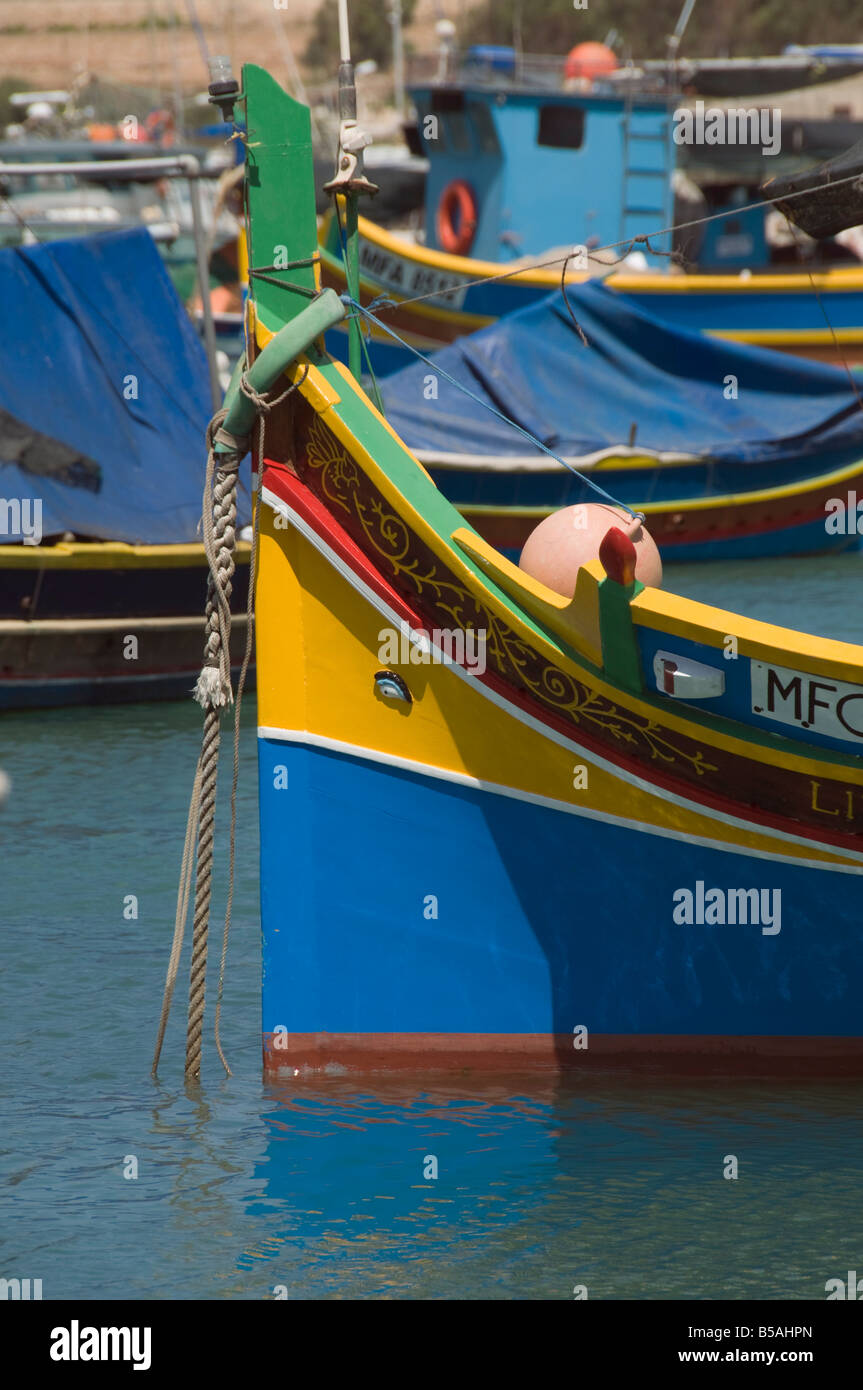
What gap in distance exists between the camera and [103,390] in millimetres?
11406

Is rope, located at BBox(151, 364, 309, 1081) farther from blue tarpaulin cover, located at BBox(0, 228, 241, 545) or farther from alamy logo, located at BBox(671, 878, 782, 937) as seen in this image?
blue tarpaulin cover, located at BBox(0, 228, 241, 545)

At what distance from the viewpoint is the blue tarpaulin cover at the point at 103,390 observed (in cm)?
1094

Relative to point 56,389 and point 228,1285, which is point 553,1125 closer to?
point 228,1285

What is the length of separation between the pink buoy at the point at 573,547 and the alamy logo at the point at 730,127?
15.4 m

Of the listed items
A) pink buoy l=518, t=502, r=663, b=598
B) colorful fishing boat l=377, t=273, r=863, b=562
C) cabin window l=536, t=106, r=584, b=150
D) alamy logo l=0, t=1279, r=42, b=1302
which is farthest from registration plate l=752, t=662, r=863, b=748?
cabin window l=536, t=106, r=584, b=150

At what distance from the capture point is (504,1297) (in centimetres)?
456

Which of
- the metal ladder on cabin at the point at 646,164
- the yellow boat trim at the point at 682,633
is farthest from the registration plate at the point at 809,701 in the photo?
the metal ladder on cabin at the point at 646,164

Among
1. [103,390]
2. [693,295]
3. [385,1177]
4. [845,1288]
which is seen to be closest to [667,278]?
[693,295]

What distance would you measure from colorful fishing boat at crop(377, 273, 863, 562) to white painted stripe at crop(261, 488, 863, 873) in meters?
9.19

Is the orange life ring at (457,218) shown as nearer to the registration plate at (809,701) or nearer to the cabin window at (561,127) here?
the cabin window at (561,127)

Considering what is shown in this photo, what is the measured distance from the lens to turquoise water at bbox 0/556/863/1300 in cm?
468

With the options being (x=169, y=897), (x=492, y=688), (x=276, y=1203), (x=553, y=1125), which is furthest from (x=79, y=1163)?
(x=169, y=897)

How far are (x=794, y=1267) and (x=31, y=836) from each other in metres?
5.19

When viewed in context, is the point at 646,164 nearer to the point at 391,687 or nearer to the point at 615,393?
the point at 615,393
